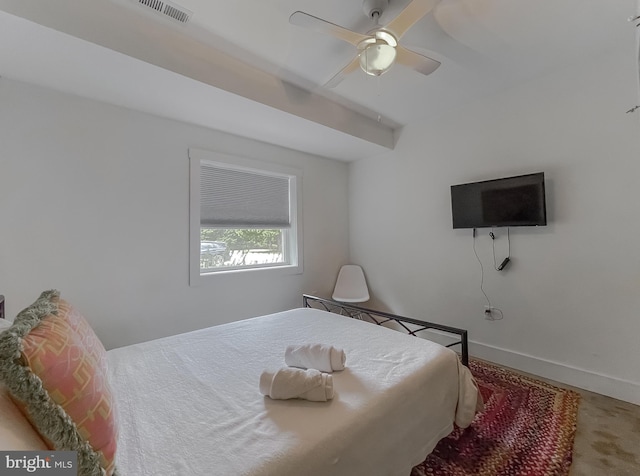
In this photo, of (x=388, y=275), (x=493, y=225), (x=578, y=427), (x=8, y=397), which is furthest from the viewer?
(x=388, y=275)

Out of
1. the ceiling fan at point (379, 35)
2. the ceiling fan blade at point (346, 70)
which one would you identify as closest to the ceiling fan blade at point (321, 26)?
the ceiling fan at point (379, 35)

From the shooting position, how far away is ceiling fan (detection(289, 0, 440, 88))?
1398mm

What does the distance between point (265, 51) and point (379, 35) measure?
89cm

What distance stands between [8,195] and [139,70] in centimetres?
121

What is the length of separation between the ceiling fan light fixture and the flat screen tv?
159 centimetres

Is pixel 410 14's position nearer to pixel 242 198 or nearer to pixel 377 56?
pixel 377 56

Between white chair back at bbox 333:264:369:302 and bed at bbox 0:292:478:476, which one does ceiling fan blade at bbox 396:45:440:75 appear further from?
white chair back at bbox 333:264:369:302

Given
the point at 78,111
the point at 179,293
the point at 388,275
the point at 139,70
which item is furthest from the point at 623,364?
the point at 78,111

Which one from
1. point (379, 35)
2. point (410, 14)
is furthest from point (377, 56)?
point (410, 14)

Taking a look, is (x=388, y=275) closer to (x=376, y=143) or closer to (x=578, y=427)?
(x=376, y=143)

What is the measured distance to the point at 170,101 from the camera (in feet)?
7.16

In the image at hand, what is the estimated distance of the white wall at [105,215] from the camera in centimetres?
187

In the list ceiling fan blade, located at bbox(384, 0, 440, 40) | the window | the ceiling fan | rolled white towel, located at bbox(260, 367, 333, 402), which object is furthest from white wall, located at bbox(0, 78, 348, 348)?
ceiling fan blade, located at bbox(384, 0, 440, 40)

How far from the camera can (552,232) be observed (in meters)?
2.33
